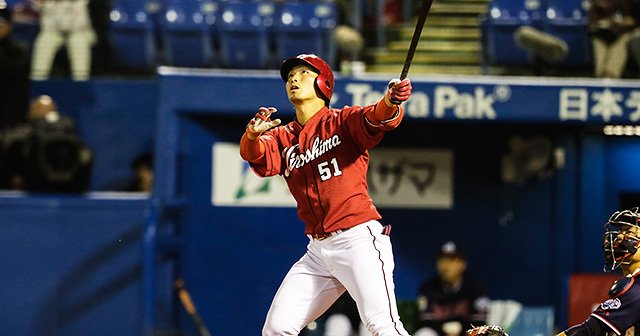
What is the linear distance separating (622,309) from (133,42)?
6883 millimetres

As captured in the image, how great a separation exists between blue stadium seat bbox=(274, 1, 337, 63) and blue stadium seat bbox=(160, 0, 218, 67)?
23.8 inches

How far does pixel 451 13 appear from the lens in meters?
11.2

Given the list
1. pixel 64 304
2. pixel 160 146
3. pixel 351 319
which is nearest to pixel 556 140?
pixel 351 319

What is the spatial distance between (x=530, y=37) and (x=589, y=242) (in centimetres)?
168

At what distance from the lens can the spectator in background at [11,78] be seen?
959cm

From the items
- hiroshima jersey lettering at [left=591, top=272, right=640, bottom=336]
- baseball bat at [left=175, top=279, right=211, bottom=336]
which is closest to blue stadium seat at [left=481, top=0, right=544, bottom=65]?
baseball bat at [left=175, top=279, right=211, bottom=336]

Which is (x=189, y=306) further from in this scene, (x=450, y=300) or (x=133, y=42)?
(x=133, y=42)

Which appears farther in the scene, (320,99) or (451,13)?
(451,13)

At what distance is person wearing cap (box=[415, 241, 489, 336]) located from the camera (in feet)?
Answer: 27.6

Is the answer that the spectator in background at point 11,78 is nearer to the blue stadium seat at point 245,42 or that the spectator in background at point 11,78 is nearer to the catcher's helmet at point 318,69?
the blue stadium seat at point 245,42

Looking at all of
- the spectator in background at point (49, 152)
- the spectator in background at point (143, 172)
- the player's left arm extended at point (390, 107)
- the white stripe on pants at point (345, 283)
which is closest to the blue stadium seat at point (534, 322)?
the spectator in background at point (143, 172)

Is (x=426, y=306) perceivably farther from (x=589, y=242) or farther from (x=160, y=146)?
(x=160, y=146)

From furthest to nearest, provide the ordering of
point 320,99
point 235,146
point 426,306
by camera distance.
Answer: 1. point 235,146
2. point 426,306
3. point 320,99

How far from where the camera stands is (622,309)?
15.3ft
